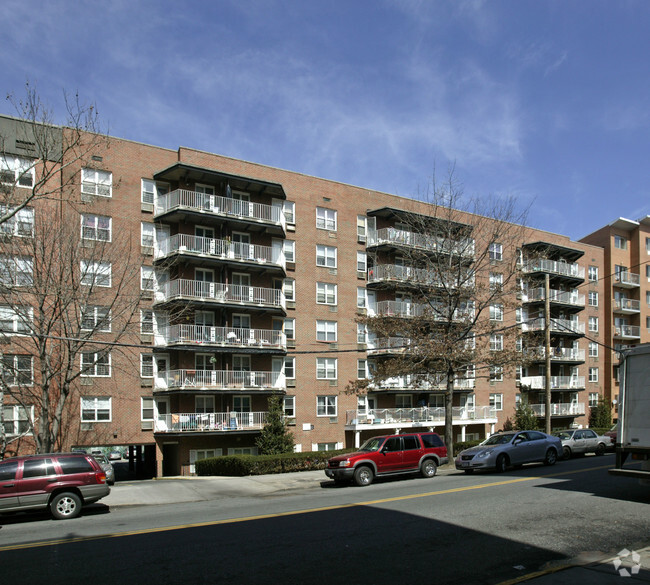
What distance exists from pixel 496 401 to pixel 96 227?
31.0m

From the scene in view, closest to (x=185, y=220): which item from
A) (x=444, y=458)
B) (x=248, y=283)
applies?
(x=248, y=283)

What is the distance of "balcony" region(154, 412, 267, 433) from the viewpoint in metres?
29.0

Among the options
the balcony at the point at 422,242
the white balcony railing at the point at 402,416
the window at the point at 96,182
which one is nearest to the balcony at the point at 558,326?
the white balcony railing at the point at 402,416

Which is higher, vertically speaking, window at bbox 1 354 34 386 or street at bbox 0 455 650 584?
window at bbox 1 354 34 386

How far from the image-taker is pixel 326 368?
3559cm

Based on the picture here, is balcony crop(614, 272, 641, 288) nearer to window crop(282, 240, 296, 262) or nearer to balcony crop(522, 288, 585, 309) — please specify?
balcony crop(522, 288, 585, 309)

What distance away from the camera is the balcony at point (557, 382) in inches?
1774

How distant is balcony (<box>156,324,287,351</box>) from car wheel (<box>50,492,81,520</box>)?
48.4ft

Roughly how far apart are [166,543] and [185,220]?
918 inches

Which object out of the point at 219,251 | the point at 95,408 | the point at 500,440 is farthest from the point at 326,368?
the point at 500,440

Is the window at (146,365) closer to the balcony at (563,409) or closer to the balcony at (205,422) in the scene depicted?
the balcony at (205,422)

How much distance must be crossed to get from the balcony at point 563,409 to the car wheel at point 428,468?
88.3 feet

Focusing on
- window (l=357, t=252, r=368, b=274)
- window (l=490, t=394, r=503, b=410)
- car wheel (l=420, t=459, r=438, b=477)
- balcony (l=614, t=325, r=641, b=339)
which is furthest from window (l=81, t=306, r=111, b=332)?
balcony (l=614, t=325, r=641, b=339)

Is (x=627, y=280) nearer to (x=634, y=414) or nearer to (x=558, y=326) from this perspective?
(x=558, y=326)
